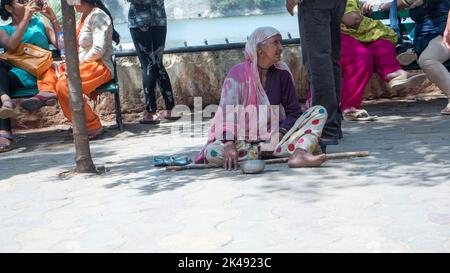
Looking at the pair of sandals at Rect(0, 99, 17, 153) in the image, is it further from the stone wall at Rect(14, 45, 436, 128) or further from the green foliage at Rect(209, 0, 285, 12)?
the green foliage at Rect(209, 0, 285, 12)

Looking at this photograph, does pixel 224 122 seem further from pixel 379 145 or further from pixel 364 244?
pixel 364 244

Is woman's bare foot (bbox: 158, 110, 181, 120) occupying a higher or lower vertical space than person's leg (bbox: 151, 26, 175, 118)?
lower

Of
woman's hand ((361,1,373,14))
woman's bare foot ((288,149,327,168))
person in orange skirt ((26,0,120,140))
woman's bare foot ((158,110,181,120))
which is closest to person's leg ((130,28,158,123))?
woman's bare foot ((158,110,181,120))

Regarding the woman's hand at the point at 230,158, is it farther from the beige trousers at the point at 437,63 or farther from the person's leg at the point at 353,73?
the beige trousers at the point at 437,63

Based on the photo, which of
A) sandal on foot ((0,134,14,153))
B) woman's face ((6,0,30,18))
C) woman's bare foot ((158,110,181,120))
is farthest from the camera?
woman's bare foot ((158,110,181,120))

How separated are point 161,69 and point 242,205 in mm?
4253

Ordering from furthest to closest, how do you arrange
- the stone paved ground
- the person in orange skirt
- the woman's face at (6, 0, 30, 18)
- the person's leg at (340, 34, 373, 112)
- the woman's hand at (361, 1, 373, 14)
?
1. the woman's hand at (361, 1, 373, 14)
2. the woman's face at (6, 0, 30, 18)
3. the person in orange skirt
4. the person's leg at (340, 34, 373, 112)
5. the stone paved ground

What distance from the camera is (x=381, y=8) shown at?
9.15 meters

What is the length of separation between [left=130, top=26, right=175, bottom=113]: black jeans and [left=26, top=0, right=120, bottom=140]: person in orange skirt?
1.11ft

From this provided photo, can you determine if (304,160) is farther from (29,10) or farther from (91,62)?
(29,10)

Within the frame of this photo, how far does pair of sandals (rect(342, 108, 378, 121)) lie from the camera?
8.43 metres

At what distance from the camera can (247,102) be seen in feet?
21.6

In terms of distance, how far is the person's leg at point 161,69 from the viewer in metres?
9.23

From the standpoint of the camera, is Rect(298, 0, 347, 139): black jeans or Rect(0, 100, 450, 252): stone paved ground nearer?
Rect(0, 100, 450, 252): stone paved ground
